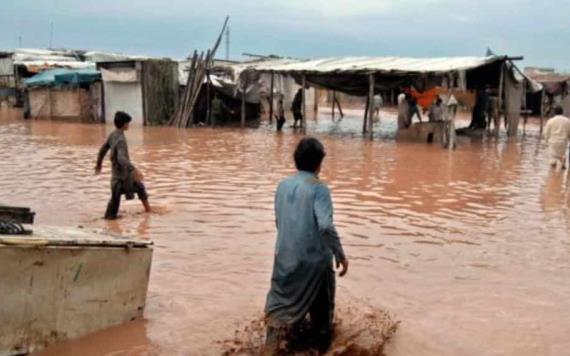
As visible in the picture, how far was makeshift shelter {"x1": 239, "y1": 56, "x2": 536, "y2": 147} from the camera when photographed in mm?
17938

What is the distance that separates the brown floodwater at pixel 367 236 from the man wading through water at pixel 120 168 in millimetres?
307

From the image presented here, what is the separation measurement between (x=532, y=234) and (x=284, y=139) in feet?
40.3

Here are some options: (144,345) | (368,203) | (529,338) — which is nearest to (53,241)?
(144,345)

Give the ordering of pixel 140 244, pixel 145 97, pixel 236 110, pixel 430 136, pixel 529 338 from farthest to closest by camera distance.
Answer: pixel 236 110 → pixel 145 97 → pixel 430 136 → pixel 529 338 → pixel 140 244

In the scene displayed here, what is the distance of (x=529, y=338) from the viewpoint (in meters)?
4.62

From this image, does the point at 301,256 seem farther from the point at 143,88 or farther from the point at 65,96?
the point at 65,96

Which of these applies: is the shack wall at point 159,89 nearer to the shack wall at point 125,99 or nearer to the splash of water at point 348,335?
the shack wall at point 125,99

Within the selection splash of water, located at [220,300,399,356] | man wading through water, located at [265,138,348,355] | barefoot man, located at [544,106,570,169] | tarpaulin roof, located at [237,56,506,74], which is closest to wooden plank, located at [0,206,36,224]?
splash of water, located at [220,300,399,356]

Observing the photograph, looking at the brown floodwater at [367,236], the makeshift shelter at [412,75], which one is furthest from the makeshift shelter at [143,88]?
the brown floodwater at [367,236]

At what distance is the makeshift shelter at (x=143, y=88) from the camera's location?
2409 centimetres

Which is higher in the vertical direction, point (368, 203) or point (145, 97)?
point (145, 97)

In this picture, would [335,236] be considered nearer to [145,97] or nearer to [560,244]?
[560,244]

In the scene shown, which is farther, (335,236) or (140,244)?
(140,244)

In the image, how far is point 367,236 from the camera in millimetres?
7473
